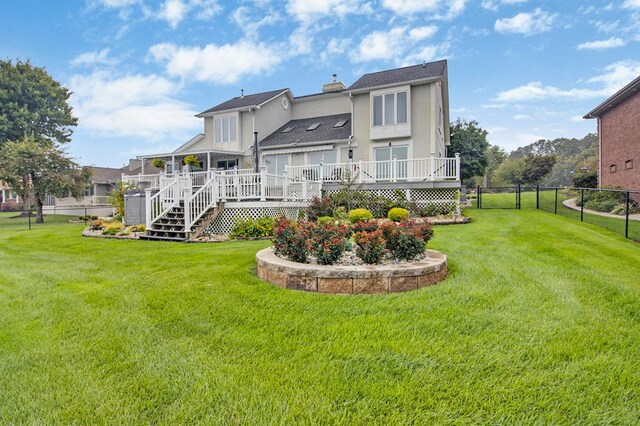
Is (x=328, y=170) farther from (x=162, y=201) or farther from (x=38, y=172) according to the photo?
(x=38, y=172)

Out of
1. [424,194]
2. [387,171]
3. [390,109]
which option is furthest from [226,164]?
[424,194]

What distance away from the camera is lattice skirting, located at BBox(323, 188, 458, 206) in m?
12.9

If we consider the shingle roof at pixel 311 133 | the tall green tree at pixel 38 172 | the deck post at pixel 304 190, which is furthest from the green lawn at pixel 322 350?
the tall green tree at pixel 38 172

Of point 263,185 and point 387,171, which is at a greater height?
point 387,171

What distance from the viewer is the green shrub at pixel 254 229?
9.63 m

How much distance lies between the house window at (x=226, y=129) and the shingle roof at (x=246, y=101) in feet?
2.03

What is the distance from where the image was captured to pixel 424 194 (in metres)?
13.3

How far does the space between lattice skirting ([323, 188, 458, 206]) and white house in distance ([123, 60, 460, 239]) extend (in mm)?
39

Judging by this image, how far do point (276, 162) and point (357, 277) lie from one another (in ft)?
50.9

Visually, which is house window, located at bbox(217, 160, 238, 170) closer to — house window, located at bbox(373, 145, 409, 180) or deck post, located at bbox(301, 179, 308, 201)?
house window, located at bbox(373, 145, 409, 180)

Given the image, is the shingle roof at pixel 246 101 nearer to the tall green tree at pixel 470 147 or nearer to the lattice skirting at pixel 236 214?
the lattice skirting at pixel 236 214

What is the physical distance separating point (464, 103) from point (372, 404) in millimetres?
28310

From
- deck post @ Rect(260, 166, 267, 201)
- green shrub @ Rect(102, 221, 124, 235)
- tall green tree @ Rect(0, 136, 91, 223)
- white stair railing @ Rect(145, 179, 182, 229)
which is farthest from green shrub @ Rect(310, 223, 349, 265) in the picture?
tall green tree @ Rect(0, 136, 91, 223)

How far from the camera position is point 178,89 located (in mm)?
19047
